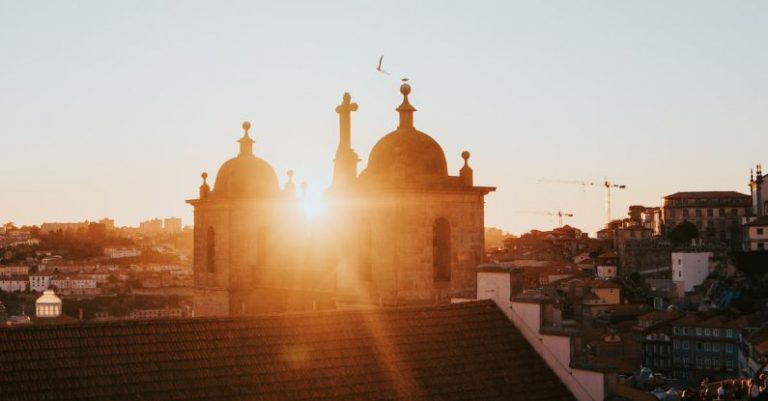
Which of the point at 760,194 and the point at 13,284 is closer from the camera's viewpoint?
the point at 760,194

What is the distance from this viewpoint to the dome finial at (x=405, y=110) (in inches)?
846

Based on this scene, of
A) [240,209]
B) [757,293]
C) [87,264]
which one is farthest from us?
[87,264]

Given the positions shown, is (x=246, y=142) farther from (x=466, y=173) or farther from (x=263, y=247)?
(x=466, y=173)

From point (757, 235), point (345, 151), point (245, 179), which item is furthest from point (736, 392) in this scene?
point (757, 235)

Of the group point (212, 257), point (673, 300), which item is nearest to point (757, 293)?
point (673, 300)

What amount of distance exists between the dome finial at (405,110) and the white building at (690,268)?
85157 mm

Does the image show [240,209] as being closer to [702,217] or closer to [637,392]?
[637,392]

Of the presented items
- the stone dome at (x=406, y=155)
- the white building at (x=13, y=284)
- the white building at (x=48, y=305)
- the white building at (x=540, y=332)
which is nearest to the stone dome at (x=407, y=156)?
the stone dome at (x=406, y=155)

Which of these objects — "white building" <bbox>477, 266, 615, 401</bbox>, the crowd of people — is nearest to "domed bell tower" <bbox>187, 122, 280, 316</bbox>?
"white building" <bbox>477, 266, 615, 401</bbox>

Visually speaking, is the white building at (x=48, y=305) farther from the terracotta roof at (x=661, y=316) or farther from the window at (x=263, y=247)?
the terracotta roof at (x=661, y=316)

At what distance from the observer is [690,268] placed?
3999 inches

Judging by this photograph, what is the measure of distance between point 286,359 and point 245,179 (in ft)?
45.2

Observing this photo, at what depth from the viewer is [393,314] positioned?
51.4ft

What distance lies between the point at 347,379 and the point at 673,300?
305 feet
